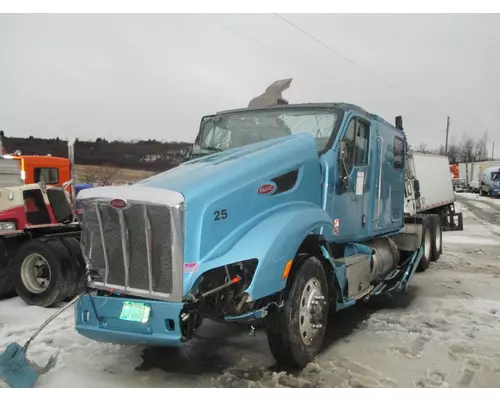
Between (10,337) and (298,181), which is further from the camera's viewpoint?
(10,337)

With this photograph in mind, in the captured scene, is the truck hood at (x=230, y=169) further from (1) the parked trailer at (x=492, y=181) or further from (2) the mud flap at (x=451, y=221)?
(1) the parked trailer at (x=492, y=181)

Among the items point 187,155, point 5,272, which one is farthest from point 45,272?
point 187,155

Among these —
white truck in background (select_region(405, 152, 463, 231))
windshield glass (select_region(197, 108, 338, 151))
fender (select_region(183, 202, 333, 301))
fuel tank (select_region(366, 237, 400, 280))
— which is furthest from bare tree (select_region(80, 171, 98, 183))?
fender (select_region(183, 202, 333, 301))

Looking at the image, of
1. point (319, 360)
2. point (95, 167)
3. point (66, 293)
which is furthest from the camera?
point (95, 167)

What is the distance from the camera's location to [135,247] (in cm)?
375

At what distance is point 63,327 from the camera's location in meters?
5.45

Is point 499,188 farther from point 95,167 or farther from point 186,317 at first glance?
point 186,317

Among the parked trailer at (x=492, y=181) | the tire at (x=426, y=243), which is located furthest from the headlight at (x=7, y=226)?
the parked trailer at (x=492, y=181)

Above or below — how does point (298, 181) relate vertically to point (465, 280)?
above

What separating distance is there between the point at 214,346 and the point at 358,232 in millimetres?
2298

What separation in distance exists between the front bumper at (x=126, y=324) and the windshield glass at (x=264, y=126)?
2535 mm

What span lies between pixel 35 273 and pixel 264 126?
3878mm

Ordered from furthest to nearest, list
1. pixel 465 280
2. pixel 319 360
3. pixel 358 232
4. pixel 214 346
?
pixel 465 280 < pixel 358 232 < pixel 214 346 < pixel 319 360

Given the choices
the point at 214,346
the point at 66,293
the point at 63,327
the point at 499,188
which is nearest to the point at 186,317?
the point at 214,346
